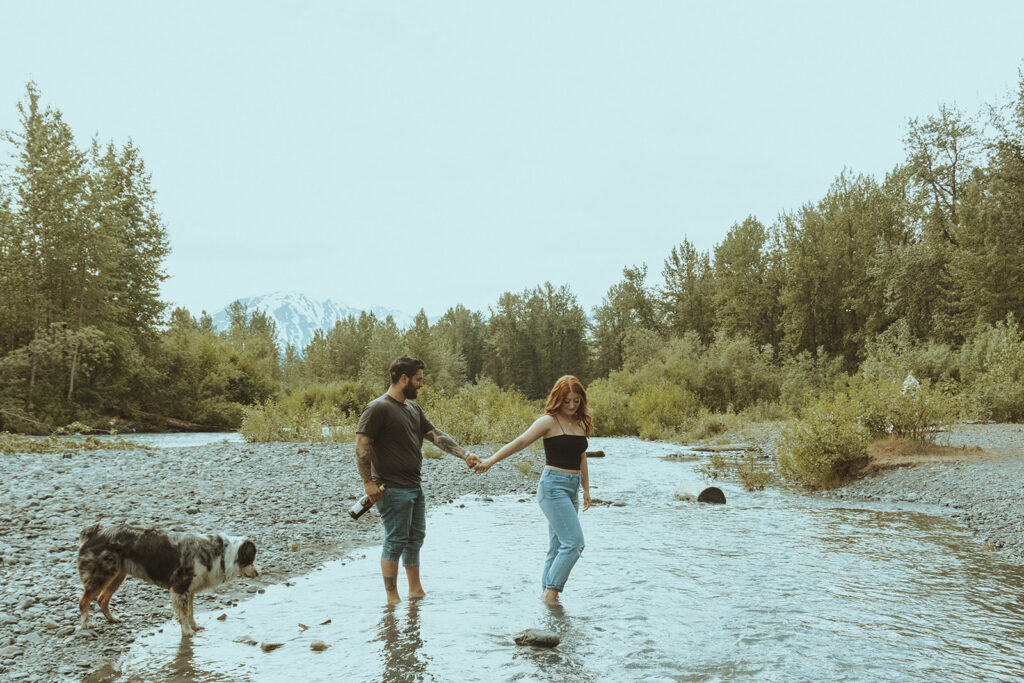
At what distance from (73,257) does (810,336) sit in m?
44.0

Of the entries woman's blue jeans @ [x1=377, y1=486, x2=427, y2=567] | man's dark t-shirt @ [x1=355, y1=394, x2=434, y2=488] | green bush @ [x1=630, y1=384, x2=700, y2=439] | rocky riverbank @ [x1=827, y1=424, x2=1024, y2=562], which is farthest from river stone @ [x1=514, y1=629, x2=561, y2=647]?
green bush @ [x1=630, y1=384, x2=700, y2=439]

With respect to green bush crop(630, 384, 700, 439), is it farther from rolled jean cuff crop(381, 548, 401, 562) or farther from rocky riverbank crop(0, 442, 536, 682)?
rolled jean cuff crop(381, 548, 401, 562)

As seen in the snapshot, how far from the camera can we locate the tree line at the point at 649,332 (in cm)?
3086

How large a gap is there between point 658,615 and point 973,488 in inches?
348

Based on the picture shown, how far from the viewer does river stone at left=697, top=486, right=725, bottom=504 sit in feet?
42.9

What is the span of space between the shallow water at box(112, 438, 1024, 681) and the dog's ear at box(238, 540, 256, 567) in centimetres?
59

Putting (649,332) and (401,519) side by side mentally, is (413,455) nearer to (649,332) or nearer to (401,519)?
→ (401,519)

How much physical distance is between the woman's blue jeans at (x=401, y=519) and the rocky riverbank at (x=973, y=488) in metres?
7.49

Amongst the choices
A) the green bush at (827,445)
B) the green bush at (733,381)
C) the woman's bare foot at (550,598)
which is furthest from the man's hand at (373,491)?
the green bush at (733,381)

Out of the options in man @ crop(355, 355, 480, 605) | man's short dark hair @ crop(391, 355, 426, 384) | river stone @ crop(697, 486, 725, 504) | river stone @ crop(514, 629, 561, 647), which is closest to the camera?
river stone @ crop(514, 629, 561, 647)

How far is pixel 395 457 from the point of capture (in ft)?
20.1

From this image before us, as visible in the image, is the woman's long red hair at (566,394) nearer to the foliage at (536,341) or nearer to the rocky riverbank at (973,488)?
the rocky riverbank at (973,488)

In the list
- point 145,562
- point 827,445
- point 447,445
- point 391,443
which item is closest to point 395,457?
point 391,443

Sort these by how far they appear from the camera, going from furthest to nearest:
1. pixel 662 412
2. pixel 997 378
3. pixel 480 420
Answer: pixel 662 412 < pixel 997 378 < pixel 480 420
